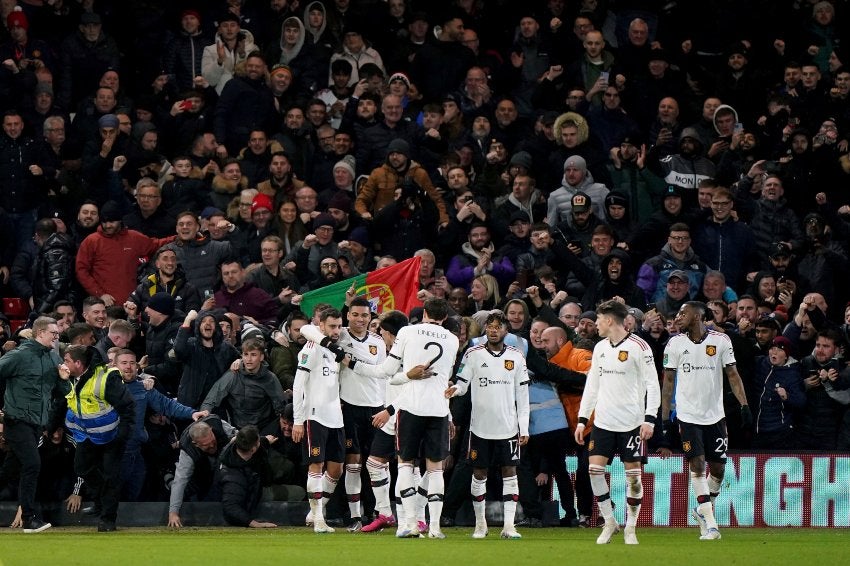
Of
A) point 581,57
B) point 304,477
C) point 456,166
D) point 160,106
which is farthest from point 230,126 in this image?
point 304,477

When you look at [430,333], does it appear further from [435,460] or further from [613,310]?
[613,310]

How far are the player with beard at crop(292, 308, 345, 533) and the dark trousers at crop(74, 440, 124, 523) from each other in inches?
77.1

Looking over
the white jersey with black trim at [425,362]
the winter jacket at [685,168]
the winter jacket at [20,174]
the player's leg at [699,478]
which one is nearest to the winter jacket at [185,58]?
the winter jacket at [20,174]

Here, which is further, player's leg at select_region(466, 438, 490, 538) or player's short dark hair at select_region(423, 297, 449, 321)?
player's leg at select_region(466, 438, 490, 538)

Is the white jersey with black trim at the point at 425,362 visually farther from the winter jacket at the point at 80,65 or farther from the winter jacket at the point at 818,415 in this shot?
the winter jacket at the point at 80,65

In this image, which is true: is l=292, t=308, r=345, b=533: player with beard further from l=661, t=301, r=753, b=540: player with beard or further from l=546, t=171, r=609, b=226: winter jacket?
l=546, t=171, r=609, b=226: winter jacket

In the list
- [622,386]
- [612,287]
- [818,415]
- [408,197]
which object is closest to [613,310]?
[622,386]

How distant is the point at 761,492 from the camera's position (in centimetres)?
1900

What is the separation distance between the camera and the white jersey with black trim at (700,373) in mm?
17156

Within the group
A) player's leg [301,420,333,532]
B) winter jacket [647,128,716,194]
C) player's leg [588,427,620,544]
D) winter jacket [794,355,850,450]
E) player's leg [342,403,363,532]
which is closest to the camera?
player's leg [588,427,620,544]

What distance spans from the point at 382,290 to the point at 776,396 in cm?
495

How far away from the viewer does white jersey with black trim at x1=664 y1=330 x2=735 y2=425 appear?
56.3 ft

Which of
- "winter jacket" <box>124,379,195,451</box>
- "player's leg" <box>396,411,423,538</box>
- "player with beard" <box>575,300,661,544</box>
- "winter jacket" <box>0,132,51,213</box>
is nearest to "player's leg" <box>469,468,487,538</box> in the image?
"player's leg" <box>396,411,423,538</box>

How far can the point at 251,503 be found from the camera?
18312mm
